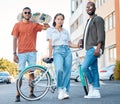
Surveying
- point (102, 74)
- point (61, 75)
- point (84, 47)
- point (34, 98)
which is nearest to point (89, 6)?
point (84, 47)

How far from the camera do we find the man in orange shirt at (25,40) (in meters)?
9.90

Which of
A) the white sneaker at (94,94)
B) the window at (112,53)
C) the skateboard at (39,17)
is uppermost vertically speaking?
the window at (112,53)

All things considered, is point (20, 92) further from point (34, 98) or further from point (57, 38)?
point (57, 38)

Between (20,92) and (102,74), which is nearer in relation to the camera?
(20,92)

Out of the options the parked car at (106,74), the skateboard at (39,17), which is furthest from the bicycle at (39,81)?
the parked car at (106,74)

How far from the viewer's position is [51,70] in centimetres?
998

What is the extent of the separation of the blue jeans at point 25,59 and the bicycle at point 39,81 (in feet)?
0.65

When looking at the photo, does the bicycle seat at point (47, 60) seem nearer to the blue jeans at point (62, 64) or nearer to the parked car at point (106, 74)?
the blue jeans at point (62, 64)

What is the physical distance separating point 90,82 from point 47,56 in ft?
3.40

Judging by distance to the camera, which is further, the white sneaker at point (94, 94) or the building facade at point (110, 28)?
the building facade at point (110, 28)

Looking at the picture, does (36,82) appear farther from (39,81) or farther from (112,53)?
(112,53)

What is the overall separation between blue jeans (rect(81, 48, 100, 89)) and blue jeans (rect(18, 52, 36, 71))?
3.42 ft

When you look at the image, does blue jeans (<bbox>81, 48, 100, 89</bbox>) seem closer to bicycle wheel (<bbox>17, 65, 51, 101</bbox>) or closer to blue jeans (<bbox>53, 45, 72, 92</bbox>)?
blue jeans (<bbox>53, 45, 72, 92</bbox>)

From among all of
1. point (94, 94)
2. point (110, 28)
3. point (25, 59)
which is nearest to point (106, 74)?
point (110, 28)
